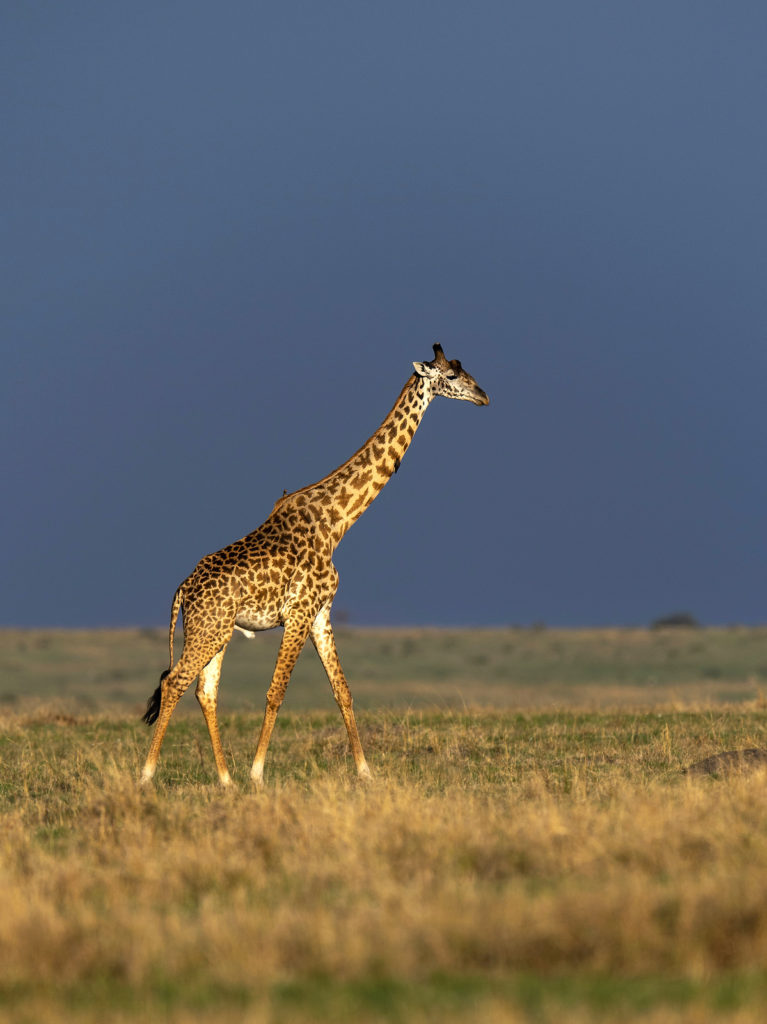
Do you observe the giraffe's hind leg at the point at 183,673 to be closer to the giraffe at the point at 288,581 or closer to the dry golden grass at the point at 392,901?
the giraffe at the point at 288,581

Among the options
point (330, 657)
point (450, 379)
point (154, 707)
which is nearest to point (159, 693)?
point (154, 707)

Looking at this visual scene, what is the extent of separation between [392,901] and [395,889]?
0.15 m

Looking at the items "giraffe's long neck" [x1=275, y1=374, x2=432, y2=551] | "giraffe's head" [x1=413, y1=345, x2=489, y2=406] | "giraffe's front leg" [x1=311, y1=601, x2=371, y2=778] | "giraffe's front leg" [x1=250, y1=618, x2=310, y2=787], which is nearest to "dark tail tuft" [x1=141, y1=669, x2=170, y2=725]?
"giraffe's front leg" [x1=250, y1=618, x2=310, y2=787]

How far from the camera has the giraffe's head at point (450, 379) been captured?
1540cm

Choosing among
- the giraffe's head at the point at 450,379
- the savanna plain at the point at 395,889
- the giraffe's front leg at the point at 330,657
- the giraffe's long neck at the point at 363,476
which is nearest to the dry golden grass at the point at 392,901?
the savanna plain at the point at 395,889

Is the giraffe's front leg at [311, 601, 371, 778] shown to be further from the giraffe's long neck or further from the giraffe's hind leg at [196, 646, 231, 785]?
the giraffe's hind leg at [196, 646, 231, 785]

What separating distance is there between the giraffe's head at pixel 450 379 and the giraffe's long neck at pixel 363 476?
14 centimetres

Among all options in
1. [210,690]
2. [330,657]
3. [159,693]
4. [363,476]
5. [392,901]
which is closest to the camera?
[392,901]

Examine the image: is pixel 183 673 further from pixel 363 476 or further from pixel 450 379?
pixel 450 379

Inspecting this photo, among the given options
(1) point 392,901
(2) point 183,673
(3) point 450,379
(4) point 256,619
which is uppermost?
(3) point 450,379

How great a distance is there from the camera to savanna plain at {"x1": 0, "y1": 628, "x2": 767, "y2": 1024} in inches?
236

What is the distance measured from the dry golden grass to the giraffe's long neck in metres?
3.02

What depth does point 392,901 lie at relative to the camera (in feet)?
23.2

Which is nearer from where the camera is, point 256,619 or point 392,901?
point 392,901
